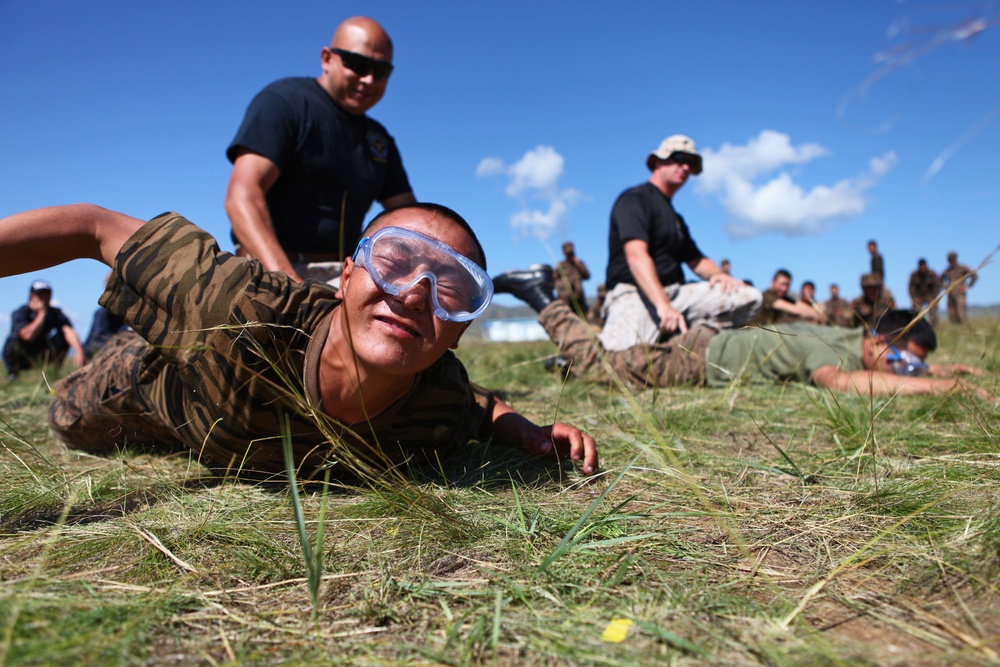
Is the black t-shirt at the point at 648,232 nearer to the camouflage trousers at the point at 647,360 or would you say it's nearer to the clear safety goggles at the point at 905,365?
the camouflage trousers at the point at 647,360

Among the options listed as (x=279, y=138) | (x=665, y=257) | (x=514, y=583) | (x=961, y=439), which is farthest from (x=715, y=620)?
(x=665, y=257)

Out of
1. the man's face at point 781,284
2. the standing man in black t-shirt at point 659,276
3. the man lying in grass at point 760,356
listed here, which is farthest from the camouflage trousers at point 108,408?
the man's face at point 781,284

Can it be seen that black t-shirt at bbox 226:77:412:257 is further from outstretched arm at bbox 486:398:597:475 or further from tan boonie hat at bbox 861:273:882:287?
tan boonie hat at bbox 861:273:882:287

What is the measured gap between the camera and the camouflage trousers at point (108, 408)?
2.32 metres

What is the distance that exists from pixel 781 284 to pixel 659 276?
6.09 metres

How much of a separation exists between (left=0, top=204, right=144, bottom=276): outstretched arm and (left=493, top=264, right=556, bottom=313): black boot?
355cm

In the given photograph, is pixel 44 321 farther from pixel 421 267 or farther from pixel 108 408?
pixel 421 267

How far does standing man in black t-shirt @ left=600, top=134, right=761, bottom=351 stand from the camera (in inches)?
178

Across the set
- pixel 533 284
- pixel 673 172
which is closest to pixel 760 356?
pixel 673 172

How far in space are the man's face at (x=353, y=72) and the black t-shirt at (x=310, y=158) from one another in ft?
0.21

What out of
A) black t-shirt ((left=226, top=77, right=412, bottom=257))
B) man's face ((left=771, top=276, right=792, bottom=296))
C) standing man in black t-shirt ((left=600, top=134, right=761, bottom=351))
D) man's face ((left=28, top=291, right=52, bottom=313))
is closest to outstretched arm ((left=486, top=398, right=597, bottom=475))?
black t-shirt ((left=226, top=77, right=412, bottom=257))

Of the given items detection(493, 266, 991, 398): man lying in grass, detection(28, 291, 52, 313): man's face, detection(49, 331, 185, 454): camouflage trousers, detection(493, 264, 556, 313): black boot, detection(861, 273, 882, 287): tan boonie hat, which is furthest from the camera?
detection(861, 273, 882, 287): tan boonie hat

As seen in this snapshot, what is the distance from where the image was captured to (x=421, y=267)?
160cm

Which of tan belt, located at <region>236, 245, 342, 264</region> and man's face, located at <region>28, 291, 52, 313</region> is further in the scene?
man's face, located at <region>28, 291, 52, 313</region>
